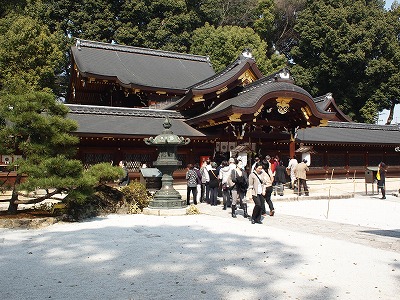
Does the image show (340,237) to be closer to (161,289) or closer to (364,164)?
(161,289)

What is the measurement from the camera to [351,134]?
2488 cm

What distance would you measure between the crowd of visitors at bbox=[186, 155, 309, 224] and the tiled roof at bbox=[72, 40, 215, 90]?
9817mm

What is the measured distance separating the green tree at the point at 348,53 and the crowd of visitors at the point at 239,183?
74.4ft

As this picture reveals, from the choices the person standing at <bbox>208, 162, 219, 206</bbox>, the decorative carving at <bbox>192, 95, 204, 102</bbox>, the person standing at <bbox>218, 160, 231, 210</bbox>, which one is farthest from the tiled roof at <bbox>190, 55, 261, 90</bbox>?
the person standing at <bbox>218, 160, 231, 210</bbox>

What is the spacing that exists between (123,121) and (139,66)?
9.45 metres

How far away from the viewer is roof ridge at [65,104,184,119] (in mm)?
18894

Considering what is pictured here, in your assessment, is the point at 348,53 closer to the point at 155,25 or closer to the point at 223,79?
the point at 155,25

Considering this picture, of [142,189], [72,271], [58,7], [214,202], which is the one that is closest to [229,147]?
[214,202]

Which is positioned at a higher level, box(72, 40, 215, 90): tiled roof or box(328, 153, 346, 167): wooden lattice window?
box(72, 40, 215, 90): tiled roof

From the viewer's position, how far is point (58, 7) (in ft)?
118

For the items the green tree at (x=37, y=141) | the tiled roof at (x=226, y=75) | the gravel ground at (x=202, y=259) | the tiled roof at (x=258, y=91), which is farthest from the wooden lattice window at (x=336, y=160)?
the green tree at (x=37, y=141)

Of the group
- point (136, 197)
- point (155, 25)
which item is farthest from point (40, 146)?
point (155, 25)

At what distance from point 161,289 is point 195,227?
4.64 m

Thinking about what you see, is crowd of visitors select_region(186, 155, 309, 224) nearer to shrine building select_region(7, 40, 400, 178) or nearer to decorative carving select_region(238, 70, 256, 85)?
shrine building select_region(7, 40, 400, 178)
